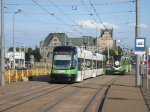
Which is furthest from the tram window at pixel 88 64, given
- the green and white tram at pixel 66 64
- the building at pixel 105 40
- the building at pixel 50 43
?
the building at pixel 50 43

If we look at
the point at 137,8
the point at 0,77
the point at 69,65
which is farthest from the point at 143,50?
the point at 0,77

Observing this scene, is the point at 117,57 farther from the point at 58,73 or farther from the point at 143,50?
the point at 143,50

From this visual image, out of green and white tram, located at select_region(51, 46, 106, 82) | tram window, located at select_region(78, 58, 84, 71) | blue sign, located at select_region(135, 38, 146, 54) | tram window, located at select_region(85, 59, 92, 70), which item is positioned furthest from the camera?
tram window, located at select_region(85, 59, 92, 70)

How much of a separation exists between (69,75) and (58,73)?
2.98 ft

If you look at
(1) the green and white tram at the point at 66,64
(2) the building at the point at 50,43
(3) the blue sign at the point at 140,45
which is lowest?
(1) the green and white tram at the point at 66,64

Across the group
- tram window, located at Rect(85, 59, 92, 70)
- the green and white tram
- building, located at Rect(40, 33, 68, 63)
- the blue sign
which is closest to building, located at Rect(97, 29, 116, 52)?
building, located at Rect(40, 33, 68, 63)

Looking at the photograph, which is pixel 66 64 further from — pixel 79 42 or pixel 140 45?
pixel 79 42

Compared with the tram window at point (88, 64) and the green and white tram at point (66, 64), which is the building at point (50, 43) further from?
the green and white tram at point (66, 64)

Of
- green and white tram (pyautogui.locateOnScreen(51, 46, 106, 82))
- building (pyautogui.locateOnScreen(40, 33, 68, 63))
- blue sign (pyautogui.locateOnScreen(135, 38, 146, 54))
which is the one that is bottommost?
green and white tram (pyautogui.locateOnScreen(51, 46, 106, 82))

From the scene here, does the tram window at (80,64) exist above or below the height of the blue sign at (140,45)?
below

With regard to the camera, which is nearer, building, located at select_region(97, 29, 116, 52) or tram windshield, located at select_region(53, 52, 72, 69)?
tram windshield, located at select_region(53, 52, 72, 69)

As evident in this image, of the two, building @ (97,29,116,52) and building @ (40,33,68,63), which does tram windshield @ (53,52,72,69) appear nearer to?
building @ (97,29,116,52)

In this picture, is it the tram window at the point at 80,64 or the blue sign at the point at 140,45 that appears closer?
the blue sign at the point at 140,45

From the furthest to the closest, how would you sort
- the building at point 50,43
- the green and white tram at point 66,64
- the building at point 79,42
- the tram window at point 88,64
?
1. the building at point 50,43
2. the building at point 79,42
3. the tram window at point 88,64
4. the green and white tram at point 66,64
